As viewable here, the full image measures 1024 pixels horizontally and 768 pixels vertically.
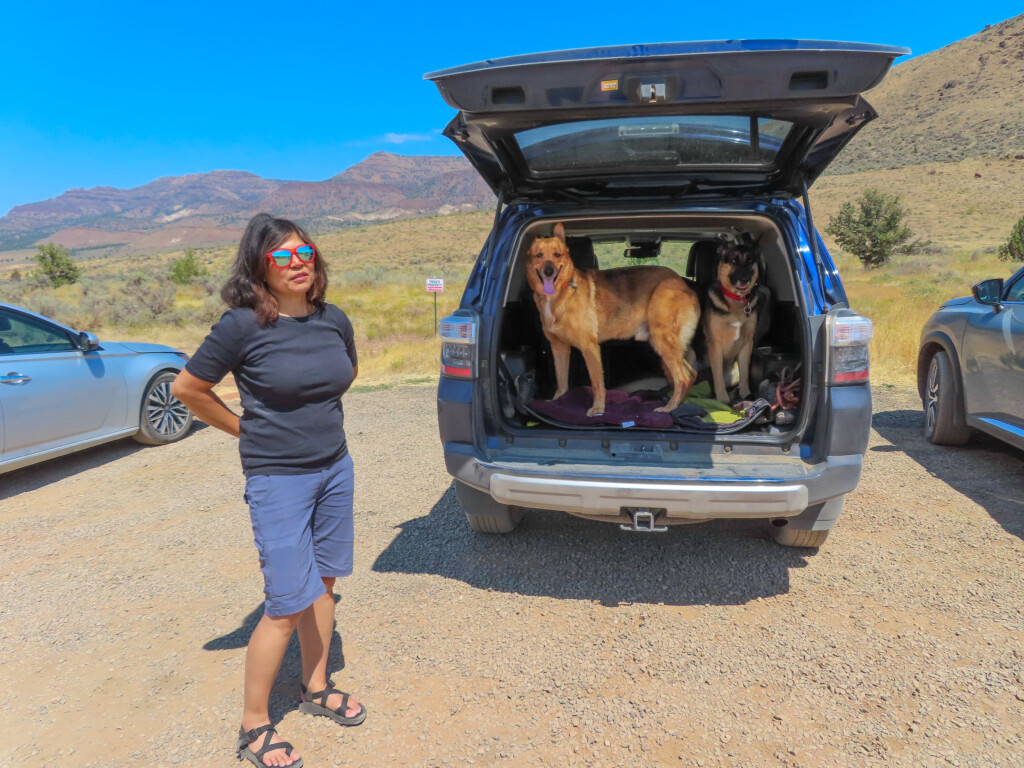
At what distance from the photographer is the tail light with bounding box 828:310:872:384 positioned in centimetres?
256

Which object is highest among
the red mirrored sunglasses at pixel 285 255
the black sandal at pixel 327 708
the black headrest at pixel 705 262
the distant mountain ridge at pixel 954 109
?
the distant mountain ridge at pixel 954 109

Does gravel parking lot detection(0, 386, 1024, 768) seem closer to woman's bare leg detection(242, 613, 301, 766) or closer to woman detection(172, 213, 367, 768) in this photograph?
woman's bare leg detection(242, 613, 301, 766)

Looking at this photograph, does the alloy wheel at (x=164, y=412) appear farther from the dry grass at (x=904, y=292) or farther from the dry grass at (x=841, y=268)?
the dry grass at (x=904, y=292)

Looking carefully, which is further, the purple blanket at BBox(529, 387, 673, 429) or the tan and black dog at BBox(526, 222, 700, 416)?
the tan and black dog at BBox(526, 222, 700, 416)

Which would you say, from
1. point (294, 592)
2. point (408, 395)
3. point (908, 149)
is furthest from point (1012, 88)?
point (294, 592)

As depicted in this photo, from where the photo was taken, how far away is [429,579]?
3.17 meters

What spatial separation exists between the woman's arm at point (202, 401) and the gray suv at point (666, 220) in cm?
100

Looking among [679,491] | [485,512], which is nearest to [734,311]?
[679,491]

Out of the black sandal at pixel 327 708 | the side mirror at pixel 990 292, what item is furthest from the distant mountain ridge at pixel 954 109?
the black sandal at pixel 327 708

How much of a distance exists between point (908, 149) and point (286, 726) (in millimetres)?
73128

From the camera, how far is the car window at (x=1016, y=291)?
4.20 metres

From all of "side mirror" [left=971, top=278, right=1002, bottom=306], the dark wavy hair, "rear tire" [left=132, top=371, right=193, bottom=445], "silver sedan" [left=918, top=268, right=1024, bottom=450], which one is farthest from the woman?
"side mirror" [left=971, top=278, right=1002, bottom=306]

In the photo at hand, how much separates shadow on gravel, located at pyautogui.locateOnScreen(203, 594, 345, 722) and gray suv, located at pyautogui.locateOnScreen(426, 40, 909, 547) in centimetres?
94

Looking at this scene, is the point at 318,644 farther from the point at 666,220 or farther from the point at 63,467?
the point at 63,467
